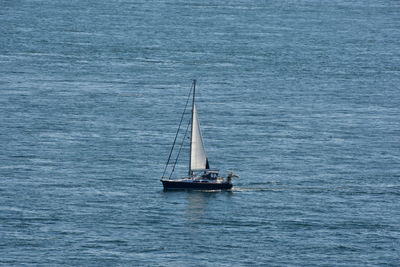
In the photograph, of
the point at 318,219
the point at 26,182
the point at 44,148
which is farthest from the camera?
the point at 44,148

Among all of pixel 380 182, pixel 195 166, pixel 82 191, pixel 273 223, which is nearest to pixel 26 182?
pixel 82 191

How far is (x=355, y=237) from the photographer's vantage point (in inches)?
6422

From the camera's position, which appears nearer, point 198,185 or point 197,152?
point 198,185

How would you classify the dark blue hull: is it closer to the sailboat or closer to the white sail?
the sailboat

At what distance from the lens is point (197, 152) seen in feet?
595

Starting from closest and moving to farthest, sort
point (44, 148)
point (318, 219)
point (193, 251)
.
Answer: point (193, 251) < point (318, 219) < point (44, 148)

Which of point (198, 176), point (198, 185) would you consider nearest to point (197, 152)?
point (198, 176)

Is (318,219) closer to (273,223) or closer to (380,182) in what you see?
(273,223)

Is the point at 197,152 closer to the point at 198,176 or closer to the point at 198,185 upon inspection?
the point at 198,176

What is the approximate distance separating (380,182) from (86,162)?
37.1 meters

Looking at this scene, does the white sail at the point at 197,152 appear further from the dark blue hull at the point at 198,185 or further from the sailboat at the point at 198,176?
the dark blue hull at the point at 198,185

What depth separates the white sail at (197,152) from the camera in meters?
180

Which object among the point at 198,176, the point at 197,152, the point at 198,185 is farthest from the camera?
the point at 197,152

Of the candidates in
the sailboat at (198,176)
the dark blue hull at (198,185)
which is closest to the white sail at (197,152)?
the sailboat at (198,176)
